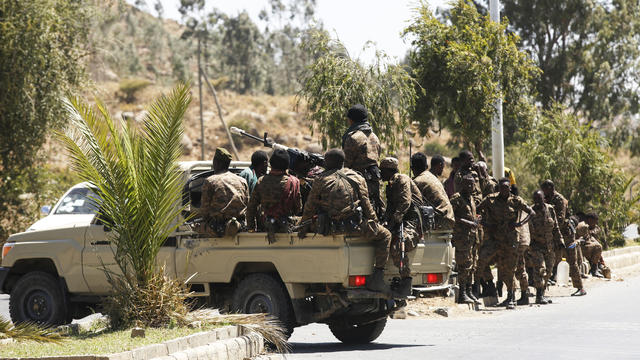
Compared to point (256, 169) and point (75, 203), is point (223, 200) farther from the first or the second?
point (75, 203)

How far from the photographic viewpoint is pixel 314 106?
1659 cm

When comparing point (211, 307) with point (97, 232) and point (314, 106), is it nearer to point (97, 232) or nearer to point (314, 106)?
point (97, 232)

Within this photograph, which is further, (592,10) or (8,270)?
(592,10)

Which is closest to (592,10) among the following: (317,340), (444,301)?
(444,301)

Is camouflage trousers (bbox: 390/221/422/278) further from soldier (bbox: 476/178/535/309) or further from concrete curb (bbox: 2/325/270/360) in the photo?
soldier (bbox: 476/178/535/309)

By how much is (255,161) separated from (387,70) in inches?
273

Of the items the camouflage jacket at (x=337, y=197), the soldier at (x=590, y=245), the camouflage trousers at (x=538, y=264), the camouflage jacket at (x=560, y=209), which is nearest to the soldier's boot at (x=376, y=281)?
the camouflage jacket at (x=337, y=197)

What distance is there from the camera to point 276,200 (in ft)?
31.3

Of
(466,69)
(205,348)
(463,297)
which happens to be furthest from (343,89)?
(205,348)

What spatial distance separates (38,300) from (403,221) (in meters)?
4.97

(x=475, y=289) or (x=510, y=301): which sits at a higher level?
(x=475, y=289)

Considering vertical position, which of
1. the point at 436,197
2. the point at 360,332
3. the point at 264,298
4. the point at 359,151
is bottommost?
the point at 360,332

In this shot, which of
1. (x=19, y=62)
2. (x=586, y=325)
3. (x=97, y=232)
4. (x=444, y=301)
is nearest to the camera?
(x=97, y=232)

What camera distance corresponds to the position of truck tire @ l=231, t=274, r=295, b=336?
368 inches
